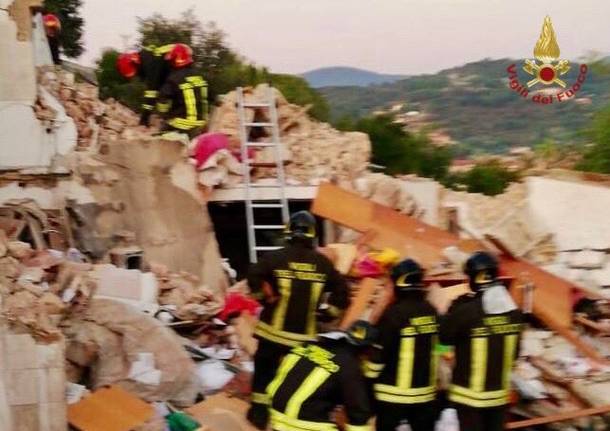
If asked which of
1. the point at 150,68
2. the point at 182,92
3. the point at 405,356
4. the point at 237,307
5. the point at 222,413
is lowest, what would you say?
the point at 222,413

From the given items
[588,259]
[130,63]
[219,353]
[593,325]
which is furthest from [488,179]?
[219,353]

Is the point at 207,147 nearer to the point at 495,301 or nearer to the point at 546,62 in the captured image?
the point at 495,301

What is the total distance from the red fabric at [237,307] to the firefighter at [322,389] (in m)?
3.24

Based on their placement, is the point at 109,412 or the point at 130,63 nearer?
the point at 109,412

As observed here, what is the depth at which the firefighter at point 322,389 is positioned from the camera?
5.47 meters

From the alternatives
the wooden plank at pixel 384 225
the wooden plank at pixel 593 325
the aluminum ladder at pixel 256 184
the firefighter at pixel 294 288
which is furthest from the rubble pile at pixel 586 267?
the firefighter at pixel 294 288

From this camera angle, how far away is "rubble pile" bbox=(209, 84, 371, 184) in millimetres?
11781

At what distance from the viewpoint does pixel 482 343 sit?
20.7 feet

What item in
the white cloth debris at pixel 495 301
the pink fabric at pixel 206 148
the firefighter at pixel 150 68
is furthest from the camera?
the firefighter at pixel 150 68

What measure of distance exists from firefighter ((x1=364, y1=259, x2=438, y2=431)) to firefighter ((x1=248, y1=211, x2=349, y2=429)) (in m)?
0.68

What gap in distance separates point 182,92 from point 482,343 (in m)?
6.24

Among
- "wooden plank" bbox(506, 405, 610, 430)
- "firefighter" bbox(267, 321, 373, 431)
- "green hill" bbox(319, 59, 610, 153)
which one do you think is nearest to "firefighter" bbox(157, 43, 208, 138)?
"wooden plank" bbox(506, 405, 610, 430)

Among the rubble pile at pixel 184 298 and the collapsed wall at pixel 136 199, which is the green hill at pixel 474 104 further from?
the rubble pile at pixel 184 298

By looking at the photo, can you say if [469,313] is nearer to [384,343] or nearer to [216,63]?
[384,343]
